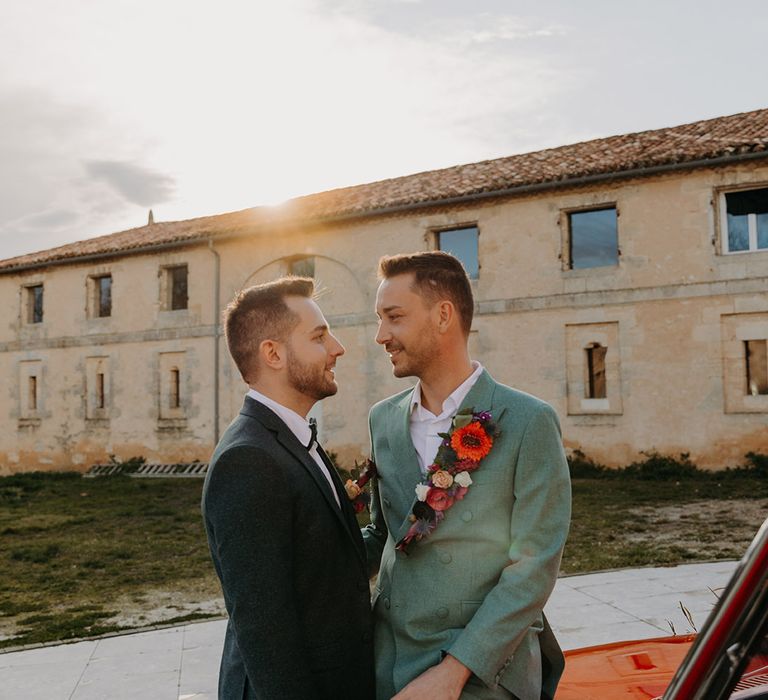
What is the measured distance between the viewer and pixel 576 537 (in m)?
10.0

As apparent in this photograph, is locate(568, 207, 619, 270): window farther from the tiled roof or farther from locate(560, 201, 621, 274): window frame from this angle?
the tiled roof

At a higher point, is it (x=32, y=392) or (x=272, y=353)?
(x=272, y=353)

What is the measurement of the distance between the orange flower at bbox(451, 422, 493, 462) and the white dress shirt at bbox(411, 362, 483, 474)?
149mm

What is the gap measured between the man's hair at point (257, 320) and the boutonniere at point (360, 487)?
0.50 m

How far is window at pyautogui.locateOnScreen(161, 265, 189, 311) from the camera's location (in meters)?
23.0

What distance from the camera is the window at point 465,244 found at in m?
18.6

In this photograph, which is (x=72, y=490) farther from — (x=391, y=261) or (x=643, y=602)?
(x=391, y=261)

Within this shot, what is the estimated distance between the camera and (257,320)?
2340mm

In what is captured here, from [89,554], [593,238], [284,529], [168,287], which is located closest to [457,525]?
[284,529]

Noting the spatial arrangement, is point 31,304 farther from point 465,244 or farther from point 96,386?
point 465,244

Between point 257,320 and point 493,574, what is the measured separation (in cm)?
105

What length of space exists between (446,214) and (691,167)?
582 cm

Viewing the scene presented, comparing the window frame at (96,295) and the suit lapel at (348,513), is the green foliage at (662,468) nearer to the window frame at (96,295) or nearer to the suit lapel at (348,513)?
the suit lapel at (348,513)

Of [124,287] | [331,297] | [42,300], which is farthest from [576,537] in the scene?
[42,300]
